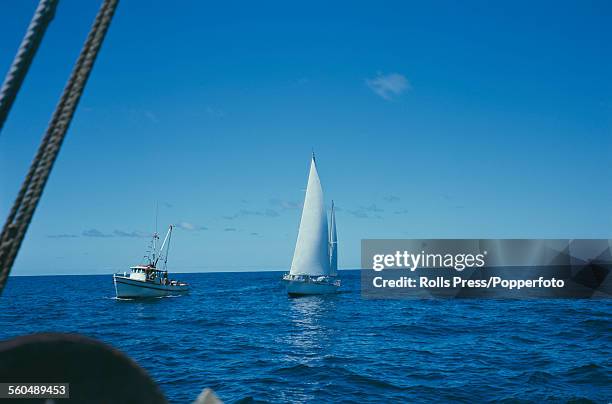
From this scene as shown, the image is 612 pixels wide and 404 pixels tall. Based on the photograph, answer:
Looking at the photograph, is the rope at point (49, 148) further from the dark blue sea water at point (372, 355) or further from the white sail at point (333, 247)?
the white sail at point (333, 247)

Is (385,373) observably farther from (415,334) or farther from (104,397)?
(104,397)

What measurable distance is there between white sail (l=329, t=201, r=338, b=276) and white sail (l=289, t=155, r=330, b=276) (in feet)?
12.4

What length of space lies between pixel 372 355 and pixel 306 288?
36.5 m

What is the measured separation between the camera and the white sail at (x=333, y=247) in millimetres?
57812

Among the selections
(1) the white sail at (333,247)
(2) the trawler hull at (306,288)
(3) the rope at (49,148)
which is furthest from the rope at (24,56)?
(1) the white sail at (333,247)

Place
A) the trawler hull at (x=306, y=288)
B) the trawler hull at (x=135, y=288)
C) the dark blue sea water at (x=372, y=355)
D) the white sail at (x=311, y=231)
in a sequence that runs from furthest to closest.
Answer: the trawler hull at (x=135, y=288)
the trawler hull at (x=306, y=288)
the white sail at (x=311, y=231)
the dark blue sea water at (x=372, y=355)

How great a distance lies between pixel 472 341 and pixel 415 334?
381 centimetres

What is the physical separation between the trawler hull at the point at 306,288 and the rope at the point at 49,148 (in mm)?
52354

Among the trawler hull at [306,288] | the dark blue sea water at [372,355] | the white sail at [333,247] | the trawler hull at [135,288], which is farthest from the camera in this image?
the white sail at [333,247]

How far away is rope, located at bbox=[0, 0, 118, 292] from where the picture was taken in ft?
5.77

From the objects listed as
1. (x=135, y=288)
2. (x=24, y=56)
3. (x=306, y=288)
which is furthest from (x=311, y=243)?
(x=24, y=56)

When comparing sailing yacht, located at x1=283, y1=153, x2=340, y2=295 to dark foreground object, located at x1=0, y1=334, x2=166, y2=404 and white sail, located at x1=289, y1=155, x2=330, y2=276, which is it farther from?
dark foreground object, located at x1=0, y1=334, x2=166, y2=404

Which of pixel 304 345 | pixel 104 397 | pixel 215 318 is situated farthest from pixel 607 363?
pixel 215 318

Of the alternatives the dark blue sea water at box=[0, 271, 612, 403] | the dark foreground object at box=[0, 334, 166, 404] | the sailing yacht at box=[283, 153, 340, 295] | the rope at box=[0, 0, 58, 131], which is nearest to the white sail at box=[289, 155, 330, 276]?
the sailing yacht at box=[283, 153, 340, 295]
